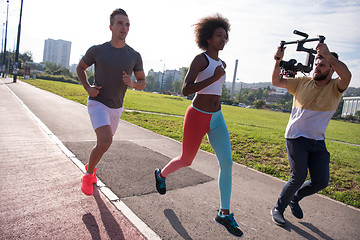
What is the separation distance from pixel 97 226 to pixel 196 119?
1589mm

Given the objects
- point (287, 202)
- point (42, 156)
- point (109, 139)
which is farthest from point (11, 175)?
point (287, 202)

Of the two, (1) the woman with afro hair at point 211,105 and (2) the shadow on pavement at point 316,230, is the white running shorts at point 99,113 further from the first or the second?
(2) the shadow on pavement at point 316,230

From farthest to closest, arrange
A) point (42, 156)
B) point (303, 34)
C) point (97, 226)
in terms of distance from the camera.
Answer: point (42, 156) < point (303, 34) < point (97, 226)

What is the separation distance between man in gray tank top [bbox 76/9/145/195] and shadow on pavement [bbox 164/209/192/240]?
1023 millimetres

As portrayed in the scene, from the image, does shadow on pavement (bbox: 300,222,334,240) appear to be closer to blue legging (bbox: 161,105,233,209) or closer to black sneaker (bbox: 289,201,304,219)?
black sneaker (bbox: 289,201,304,219)

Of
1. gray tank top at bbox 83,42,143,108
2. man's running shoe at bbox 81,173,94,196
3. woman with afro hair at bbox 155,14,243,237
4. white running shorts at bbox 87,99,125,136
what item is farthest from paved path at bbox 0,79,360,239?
gray tank top at bbox 83,42,143,108

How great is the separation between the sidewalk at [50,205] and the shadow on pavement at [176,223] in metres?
0.44

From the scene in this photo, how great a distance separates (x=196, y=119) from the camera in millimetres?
3111

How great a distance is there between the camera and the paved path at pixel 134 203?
2.80 m

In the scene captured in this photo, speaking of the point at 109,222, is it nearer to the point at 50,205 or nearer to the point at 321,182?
the point at 50,205

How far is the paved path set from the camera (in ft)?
9.20

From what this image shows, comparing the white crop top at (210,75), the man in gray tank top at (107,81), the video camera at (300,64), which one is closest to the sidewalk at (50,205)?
the man in gray tank top at (107,81)

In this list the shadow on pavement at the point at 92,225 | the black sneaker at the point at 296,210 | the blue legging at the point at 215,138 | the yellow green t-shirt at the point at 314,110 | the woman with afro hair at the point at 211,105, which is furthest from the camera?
the black sneaker at the point at 296,210

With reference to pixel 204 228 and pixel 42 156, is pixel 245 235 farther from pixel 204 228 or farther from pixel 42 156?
pixel 42 156
